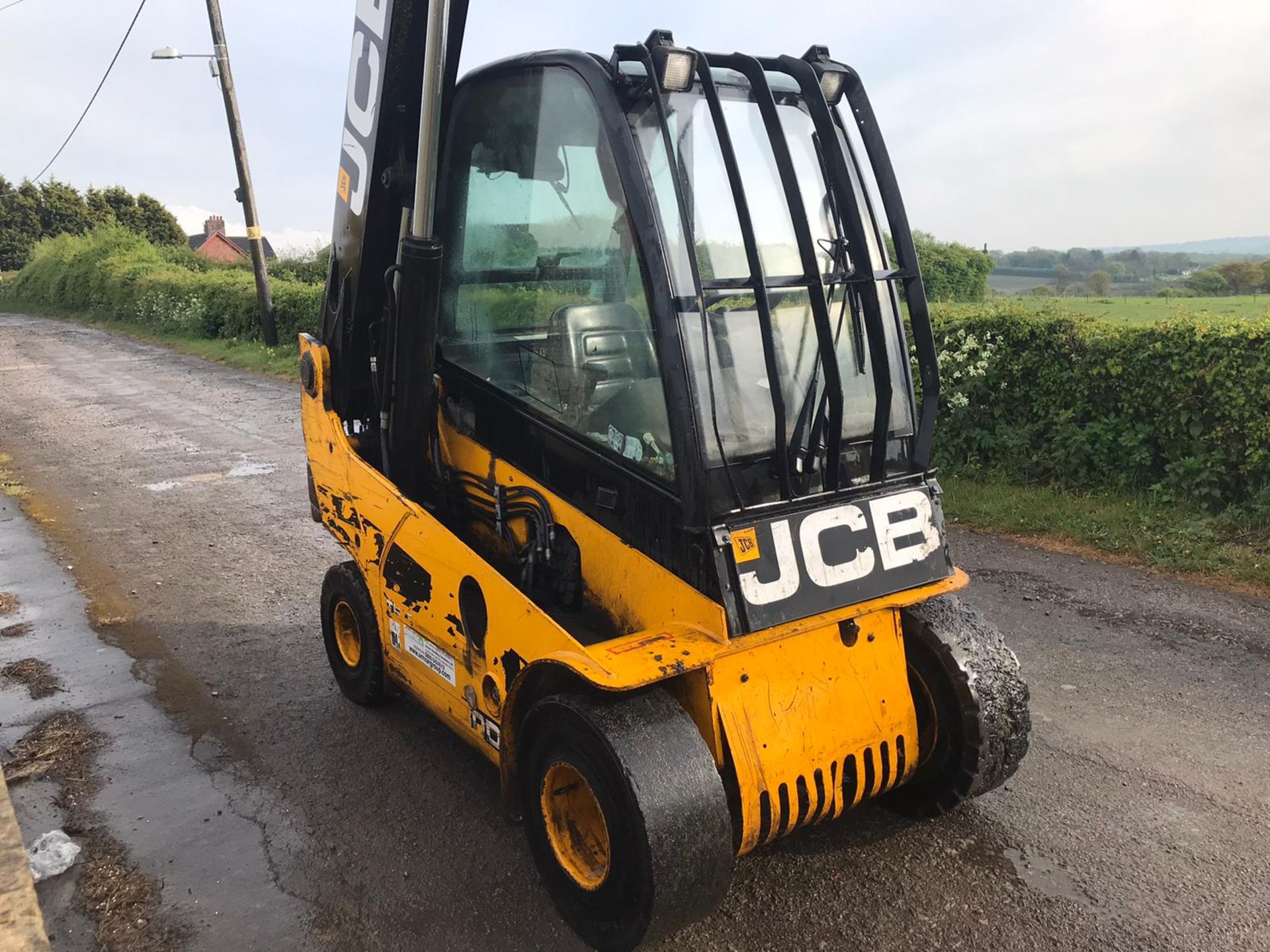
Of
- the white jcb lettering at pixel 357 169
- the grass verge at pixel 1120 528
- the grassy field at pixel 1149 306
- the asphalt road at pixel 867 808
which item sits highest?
the white jcb lettering at pixel 357 169

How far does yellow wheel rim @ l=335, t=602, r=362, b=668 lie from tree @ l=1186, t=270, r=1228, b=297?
854 cm

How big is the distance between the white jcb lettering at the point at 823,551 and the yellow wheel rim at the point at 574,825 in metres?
0.92

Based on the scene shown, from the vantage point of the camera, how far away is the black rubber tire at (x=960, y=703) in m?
3.27

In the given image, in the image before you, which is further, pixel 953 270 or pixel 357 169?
pixel 953 270

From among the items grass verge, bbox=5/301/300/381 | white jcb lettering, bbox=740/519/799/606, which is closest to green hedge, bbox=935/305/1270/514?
white jcb lettering, bbox=740/519/799/606

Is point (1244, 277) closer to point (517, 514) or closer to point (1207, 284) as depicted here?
point (1207, 284)

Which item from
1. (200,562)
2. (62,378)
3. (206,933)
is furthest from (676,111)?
(62,378)

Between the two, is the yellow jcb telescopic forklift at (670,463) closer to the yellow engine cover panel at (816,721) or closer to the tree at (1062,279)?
the yellow engine cover panel at (816,721)

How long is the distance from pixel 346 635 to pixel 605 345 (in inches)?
94.9

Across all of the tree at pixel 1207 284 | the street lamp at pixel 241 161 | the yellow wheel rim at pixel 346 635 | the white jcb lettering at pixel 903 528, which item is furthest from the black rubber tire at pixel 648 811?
the street lamp at pixel 241 161

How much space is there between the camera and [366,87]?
3.80 meters

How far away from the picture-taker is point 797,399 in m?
2.95

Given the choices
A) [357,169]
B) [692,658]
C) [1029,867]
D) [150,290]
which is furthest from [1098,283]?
[150,290]

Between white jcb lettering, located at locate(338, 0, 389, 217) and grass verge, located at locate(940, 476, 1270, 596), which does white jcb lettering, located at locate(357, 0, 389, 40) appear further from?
grass verge, located at locate(940, 476, 1270, 596)
